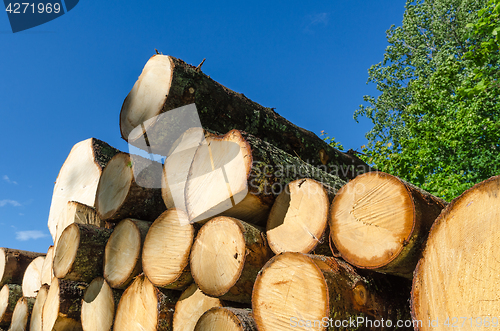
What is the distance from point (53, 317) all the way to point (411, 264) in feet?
9.85

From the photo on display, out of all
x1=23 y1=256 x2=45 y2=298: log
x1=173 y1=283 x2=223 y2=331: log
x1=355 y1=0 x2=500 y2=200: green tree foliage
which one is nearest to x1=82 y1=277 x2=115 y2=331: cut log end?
x1=173 y1=283 x2=223 y2=331: log

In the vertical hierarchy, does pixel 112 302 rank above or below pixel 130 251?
below

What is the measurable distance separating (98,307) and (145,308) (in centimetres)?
68

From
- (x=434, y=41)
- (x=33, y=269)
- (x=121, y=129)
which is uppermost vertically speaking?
(x=434, y=41)

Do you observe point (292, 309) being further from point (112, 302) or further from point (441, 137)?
point (441, 137)

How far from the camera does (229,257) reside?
6.56 ft

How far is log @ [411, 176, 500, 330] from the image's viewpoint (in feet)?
4.03

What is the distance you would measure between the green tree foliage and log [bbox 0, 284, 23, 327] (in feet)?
21.8

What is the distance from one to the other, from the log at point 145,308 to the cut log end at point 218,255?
0.44 metres

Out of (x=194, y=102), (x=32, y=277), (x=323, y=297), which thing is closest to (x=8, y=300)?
(x=32, y=277)

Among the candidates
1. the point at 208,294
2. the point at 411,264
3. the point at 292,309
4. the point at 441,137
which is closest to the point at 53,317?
the point at 208,294

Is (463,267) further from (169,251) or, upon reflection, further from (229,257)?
(169,251)

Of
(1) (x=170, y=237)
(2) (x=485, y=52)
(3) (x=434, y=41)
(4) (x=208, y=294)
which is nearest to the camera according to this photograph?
→ (4) (x=208, y=294)

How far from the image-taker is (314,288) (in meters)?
1.56
